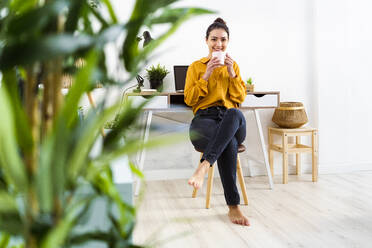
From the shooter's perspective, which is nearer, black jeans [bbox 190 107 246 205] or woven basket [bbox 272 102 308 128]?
black jeans [bbox 190 107 246 205]

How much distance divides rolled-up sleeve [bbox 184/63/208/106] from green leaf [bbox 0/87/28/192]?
1.96 metres

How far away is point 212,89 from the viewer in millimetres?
2334

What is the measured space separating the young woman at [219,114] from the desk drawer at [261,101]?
36 cm

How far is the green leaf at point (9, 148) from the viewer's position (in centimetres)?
32

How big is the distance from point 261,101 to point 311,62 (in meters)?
0.83

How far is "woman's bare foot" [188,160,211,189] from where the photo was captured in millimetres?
1904

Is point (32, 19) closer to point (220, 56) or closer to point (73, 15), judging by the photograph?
point (73, 15)

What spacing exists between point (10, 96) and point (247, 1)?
3.05 m

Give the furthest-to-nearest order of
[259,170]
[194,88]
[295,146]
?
[259,170] < [295,146] < [194,88]

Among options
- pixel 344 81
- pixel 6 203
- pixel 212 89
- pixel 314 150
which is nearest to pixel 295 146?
pixel 314 150

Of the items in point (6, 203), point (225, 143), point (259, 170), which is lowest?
point (259, 170)

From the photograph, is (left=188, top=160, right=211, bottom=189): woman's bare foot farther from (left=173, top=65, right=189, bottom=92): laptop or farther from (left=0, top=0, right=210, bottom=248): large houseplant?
(left=0, top=0, right=210, bottom=248): large houseplant

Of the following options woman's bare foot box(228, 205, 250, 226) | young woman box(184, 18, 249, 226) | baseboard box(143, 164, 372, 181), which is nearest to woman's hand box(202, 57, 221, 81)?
young woman box(184, 18, 249, 226)

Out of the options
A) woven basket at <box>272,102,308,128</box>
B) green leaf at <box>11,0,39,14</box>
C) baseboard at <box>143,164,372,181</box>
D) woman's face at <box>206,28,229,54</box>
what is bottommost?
baseboard at <box>143,164,372,181</box>
